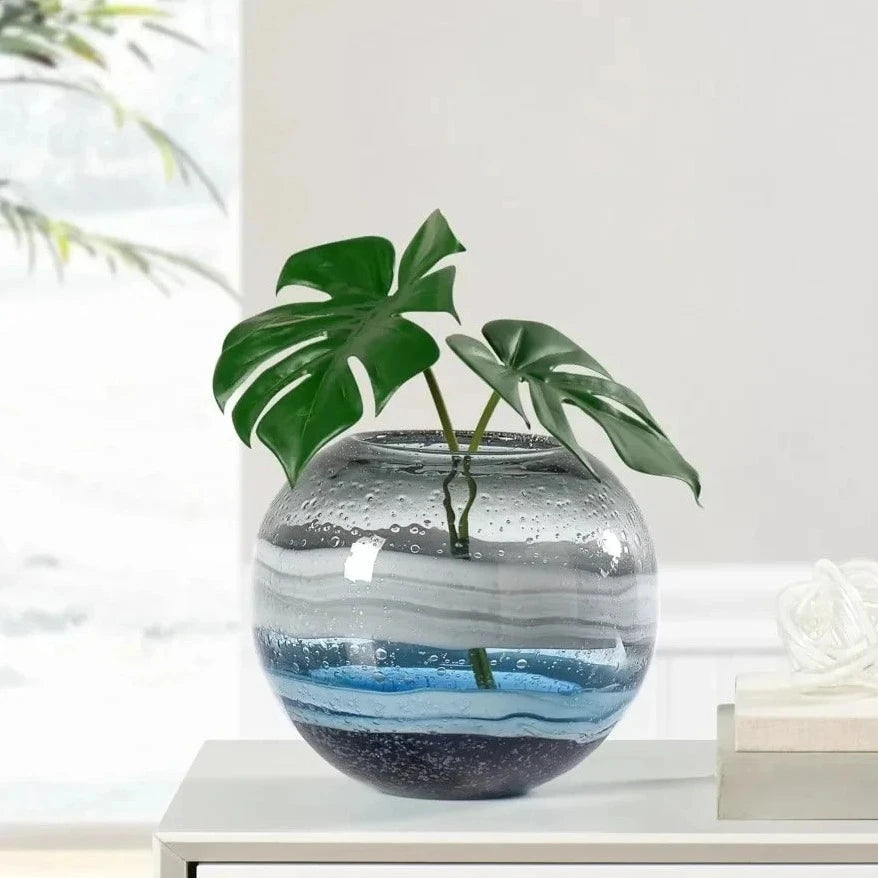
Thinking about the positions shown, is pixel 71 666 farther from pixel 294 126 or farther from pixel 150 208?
pixel 294 126

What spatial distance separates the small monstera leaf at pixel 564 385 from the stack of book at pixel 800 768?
0.15 meters

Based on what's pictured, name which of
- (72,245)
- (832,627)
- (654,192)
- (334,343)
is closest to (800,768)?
(832,627)

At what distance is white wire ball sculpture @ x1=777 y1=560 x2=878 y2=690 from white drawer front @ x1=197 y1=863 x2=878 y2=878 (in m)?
Result: 0.15

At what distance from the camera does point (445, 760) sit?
0.85 meters

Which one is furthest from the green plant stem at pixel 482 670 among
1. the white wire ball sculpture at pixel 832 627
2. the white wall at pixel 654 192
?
the white wall at pixel 654 192

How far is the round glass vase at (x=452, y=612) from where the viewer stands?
0.82 m

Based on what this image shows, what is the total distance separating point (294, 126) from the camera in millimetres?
1630

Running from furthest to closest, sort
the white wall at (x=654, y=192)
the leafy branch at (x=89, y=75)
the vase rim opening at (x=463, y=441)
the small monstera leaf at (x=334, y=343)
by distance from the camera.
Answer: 1. the leafy branch at (x=89, y=75)
2. the white wall at (x=654, y=192)
3. the vase rim opening at (x=463, y=441)
4. the small monstera leaf at (x=334, y=343)

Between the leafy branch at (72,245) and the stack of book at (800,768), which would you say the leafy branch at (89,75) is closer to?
the leafy branch at (72,245)

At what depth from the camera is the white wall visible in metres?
1.63

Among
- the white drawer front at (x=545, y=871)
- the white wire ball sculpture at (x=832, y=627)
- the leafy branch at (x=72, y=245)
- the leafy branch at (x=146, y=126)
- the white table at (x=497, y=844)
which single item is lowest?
the white drawer front at (x=545, y=871)

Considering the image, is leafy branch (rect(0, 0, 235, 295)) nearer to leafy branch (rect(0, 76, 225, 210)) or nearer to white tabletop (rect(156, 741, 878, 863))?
leafy branch (rect(0, 76, 225, 210))

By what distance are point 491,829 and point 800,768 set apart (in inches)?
7.5

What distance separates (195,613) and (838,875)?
5.65 ft
